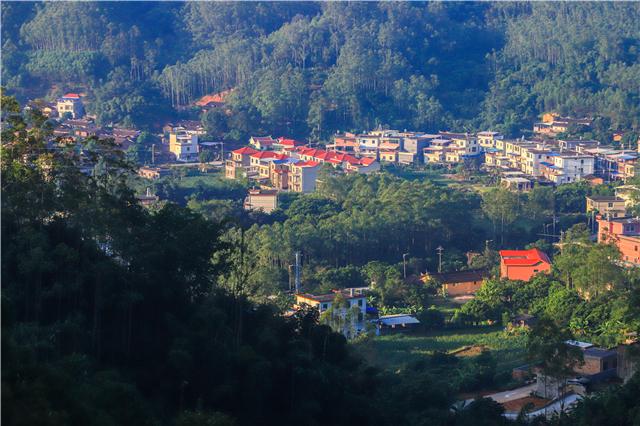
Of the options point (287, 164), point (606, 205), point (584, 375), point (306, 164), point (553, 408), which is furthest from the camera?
point (287, 164)

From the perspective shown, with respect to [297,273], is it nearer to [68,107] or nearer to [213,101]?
[68,107]

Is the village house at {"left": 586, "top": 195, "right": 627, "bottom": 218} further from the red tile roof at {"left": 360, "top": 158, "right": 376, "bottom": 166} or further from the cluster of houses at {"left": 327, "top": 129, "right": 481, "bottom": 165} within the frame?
the cluster of houses at {"left": 327, "top": 129, "right": 481, "bottom": 165}

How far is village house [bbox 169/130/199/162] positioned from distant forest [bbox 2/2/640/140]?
5.16 feet

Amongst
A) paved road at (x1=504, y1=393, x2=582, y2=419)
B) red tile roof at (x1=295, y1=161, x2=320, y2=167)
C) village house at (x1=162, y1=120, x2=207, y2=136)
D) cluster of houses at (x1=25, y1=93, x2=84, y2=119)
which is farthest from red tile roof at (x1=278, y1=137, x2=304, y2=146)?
paved road at (x1=504, y1=393, x2=582, y2=419)

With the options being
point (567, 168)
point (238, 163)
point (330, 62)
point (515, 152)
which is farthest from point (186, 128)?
point (567, 168)

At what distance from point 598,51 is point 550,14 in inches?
193

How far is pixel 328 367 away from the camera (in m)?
9.94

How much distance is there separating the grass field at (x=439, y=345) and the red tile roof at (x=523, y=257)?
2318 millimetres

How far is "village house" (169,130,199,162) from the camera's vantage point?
26812 mm

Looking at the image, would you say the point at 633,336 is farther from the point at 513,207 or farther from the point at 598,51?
the point at 598,51

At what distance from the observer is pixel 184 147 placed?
26.9m

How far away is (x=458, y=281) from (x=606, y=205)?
537 centimetres

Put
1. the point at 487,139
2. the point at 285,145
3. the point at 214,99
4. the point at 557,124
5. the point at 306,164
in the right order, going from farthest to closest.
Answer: the point at 214,99
the point at 557,124
the point at 487,139
the point at 285,145
the point at 306,164

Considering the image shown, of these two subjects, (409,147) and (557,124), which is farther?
(557,124)
